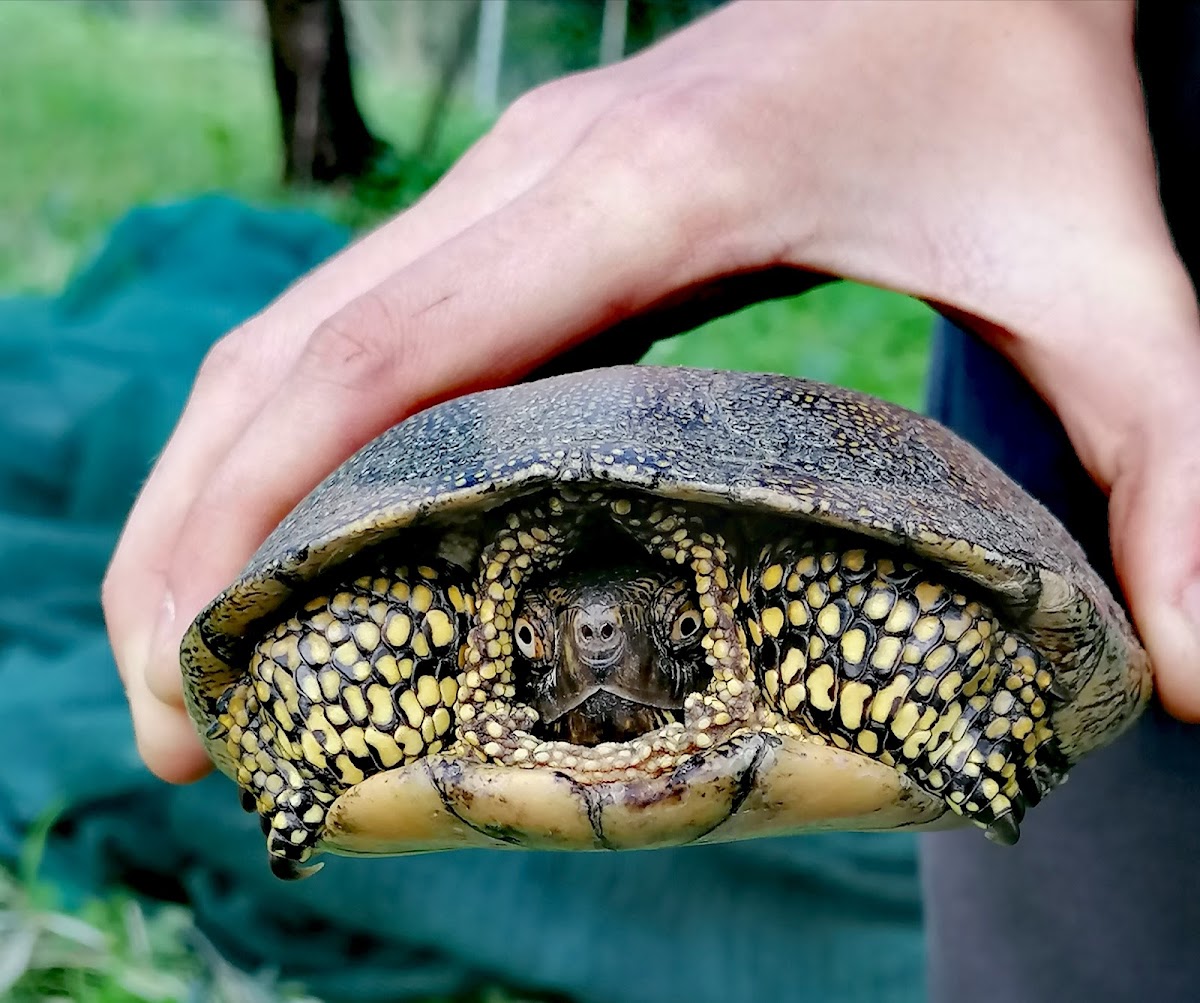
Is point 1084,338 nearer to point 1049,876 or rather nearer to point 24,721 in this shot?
point 1049,876

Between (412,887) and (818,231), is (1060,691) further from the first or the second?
(412,887)

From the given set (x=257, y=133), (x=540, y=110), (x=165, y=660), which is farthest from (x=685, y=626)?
(x=257, y=133)

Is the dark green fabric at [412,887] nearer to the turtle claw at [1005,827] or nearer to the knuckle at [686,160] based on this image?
the turtle claw at [1005,827]

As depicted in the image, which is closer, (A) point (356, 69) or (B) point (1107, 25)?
(B) point (1107, 25)

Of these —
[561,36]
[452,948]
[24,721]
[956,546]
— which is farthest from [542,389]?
[561,36]

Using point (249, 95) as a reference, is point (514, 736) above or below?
above

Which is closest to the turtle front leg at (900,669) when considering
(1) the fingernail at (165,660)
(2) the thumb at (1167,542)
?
(2) the thumb at (1167,542)
